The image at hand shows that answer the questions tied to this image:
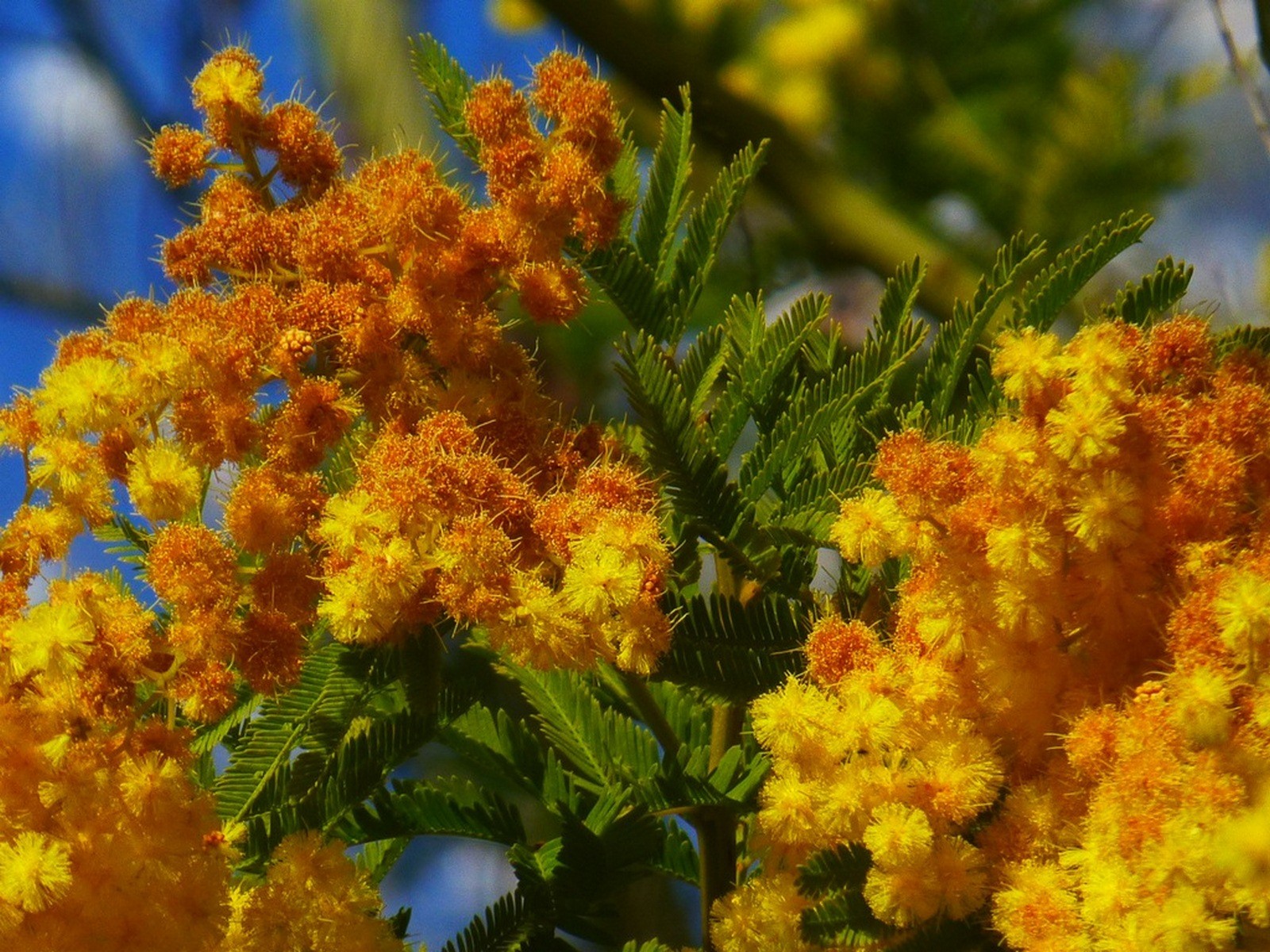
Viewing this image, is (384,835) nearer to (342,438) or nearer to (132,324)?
(342,438)

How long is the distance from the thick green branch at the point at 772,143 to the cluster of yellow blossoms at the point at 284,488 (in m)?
0.78

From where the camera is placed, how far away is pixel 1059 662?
121 centimetres

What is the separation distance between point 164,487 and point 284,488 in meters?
0.10

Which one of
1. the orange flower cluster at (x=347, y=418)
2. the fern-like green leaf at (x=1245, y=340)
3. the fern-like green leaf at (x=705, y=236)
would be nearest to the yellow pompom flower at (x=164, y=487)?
the orange flower cluster at (x=347, y=418)

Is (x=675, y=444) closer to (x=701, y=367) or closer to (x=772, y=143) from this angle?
(x=701, y=367)

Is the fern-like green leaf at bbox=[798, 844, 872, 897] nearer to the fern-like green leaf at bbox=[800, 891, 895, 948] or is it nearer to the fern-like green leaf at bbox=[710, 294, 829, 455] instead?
the fern-like green leaf at bbox=[800, 891, 895, 948]

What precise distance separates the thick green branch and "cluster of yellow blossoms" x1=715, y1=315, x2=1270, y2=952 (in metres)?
1.02

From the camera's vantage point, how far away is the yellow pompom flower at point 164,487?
1.33m

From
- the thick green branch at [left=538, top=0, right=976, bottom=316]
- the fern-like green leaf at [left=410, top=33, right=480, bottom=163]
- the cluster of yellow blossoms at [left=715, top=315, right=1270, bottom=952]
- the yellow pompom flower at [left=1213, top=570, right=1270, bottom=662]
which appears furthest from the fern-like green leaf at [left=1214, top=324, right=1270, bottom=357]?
the thick green branch at [left=538, top=0, right=976, bottom=316]

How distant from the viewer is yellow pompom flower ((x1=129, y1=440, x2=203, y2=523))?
1.33 m

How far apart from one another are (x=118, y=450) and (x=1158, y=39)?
6.36 ft

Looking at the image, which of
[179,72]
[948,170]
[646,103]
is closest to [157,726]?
[646,103]

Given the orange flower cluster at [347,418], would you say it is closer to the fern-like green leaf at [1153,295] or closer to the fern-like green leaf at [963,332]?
the fern-like green leaf at [963,332]

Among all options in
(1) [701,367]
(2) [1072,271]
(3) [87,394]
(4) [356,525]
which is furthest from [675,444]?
(3) [87,394]
